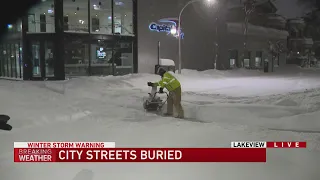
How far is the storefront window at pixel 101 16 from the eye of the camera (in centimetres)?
2853

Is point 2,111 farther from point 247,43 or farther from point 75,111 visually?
point 247,43

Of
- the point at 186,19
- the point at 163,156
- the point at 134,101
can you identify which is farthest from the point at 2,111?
the point at 186,19

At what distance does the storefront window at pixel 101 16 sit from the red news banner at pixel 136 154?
73.9ft

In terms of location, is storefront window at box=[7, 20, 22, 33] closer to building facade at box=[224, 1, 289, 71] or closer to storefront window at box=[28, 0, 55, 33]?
storefront window at box=[28, 0, 55, 33]

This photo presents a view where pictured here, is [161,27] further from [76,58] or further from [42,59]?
[42,59]

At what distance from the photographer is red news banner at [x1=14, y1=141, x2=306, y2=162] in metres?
6.23

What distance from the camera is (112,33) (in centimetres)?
2922

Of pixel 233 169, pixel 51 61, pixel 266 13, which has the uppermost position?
pixel 266 13

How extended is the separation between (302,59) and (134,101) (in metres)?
55.1

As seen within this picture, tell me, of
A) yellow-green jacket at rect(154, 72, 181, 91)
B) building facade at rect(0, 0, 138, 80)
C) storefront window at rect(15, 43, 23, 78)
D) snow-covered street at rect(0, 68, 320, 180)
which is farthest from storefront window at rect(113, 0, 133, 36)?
yellow-green jacket at rect(154, 72, 181, 91)

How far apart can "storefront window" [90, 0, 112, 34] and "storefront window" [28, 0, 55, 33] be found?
330 centimetres

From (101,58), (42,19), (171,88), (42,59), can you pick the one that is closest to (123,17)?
(101,58)

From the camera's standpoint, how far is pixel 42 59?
88.4 ft

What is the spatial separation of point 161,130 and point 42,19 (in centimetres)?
2072
